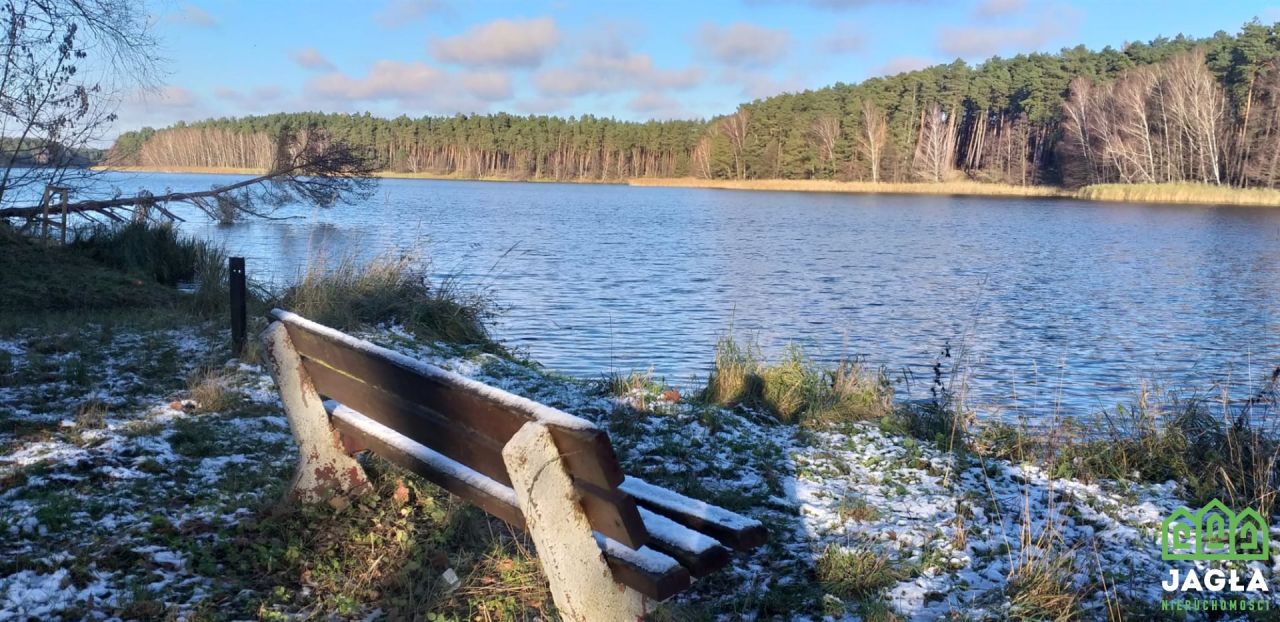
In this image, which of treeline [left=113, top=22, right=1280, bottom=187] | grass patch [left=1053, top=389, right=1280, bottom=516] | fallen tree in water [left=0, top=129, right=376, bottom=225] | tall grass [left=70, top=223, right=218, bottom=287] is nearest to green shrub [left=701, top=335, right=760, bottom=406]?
grass patch [left=1053, top=389, right=1280, bottom=516]

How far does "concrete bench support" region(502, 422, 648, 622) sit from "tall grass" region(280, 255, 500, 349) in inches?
250

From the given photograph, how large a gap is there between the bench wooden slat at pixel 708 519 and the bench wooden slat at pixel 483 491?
1.03ft

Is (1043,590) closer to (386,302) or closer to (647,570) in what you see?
(647,570)

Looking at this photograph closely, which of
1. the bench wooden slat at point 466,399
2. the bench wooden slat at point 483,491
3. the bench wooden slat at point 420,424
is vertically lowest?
the bench wooden slat at point 483,491

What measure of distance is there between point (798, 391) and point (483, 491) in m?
4.75

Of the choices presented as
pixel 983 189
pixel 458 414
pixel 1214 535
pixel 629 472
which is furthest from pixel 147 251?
pixel 983 189

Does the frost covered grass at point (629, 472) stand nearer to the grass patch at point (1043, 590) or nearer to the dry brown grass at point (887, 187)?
the grass patch at point (1043, 590)

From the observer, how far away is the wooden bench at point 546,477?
2.39 metres

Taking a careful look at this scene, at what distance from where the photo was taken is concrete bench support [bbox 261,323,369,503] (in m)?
3.69

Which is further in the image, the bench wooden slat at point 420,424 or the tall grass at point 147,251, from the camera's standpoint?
the tall grass at point 147,251

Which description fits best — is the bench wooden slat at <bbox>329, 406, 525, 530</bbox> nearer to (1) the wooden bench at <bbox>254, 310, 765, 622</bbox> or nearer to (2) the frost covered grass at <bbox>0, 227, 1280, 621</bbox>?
(1) the wooden bench at <bbox>254, 310, 765, 622</bbox>

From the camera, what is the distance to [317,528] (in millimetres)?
3844

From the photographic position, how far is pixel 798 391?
24.5 ft

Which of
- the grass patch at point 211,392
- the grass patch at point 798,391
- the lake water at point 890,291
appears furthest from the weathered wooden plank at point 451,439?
the lake water at point 890,291
